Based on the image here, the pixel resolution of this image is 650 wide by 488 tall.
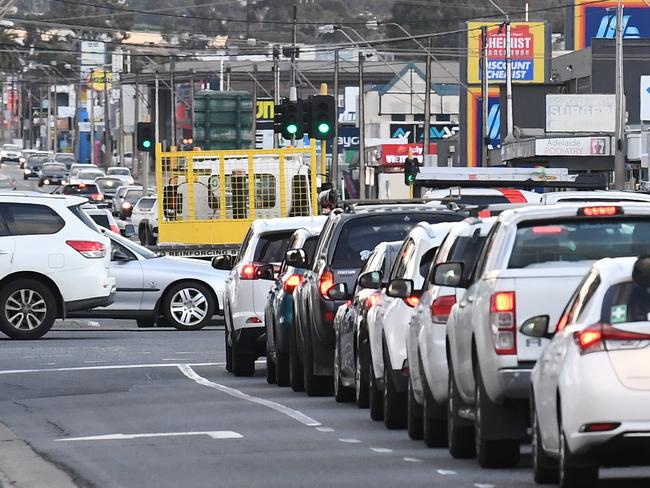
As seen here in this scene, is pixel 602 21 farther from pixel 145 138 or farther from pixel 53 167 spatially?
pixel 145 138

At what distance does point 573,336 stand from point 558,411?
0.49m

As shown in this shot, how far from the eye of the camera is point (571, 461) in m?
10.1

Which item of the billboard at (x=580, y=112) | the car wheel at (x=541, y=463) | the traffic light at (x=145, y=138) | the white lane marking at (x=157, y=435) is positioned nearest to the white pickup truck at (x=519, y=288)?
→ the car wheel at (x=541, y=463)

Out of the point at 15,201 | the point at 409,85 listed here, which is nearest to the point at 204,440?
the point at 15,201

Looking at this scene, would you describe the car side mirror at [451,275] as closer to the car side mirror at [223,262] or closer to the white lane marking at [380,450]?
the white lane marking at [380,450]

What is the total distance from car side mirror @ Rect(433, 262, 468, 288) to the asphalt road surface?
3.68ft

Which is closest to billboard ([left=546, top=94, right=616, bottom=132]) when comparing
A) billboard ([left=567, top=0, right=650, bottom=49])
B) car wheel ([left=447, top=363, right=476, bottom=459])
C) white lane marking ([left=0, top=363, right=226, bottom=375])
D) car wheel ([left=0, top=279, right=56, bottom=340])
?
billboard ([left=567, top=0, right=650, bottom=49])

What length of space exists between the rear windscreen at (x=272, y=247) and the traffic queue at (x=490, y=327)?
2.06 m

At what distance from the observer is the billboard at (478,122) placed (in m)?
85.6

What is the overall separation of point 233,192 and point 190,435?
2412 centimetres

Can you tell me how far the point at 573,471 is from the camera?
33.4 ft

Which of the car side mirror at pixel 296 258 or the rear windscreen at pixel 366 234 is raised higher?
the rear windscreen at pixel 366 234

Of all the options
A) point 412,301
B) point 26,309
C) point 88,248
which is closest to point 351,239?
point 412,301

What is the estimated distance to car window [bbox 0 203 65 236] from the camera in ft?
87.4
